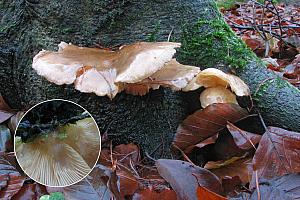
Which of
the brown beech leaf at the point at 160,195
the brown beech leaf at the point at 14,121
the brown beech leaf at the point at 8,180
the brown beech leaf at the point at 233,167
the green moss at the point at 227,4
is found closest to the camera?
the brown beech leaf at the point at 160,195

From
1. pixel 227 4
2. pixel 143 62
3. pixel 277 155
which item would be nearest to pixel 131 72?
pixel 143 62

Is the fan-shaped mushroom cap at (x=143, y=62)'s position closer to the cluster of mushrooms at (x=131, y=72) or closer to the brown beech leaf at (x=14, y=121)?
the cluster of mushrooms at (x=131, y=72)

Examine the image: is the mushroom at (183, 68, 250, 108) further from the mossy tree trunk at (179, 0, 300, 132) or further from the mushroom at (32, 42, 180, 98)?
the mushroom at (32, 42, 180, 98)

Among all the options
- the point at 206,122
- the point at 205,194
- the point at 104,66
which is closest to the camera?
the point at 205,194

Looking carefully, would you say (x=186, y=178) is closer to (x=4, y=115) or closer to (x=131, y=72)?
(x=131, y=72)

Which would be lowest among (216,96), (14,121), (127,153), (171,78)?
(127,153)

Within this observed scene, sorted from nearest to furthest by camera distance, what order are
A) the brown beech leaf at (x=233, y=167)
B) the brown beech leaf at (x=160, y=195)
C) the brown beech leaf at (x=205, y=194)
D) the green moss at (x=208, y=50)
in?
the brown beech leaf at (x=205, y=194) < the brown beech leaf at (x=160, y=195) < the brown beech leaf at (x=233, y=167) < the green moss at (x=208, y=50)

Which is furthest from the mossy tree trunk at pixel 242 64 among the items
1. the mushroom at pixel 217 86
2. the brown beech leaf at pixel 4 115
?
the brown beech leaf at pixel 4 115

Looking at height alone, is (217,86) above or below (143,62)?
below
